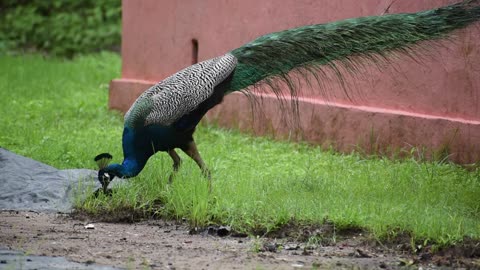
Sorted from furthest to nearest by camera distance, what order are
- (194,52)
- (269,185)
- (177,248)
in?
(194,52) → (269,185) → (177,248)

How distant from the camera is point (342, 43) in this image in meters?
7.07

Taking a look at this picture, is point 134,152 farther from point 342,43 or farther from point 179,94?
point 342,43

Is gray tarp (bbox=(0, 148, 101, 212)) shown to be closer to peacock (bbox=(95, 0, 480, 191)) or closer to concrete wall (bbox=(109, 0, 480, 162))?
peacock (bbox=(95, 0, 480, 191))

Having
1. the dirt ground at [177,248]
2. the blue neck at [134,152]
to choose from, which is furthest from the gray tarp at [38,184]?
the dirt ground at [177,248]

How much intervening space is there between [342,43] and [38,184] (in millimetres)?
2618

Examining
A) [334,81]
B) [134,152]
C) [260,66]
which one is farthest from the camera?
[334,81]

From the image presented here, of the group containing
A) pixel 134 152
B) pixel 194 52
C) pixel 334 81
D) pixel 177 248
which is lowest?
pixel 177 248

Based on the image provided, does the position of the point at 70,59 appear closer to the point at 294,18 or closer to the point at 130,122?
the point at 294,18

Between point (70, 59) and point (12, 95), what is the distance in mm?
4917

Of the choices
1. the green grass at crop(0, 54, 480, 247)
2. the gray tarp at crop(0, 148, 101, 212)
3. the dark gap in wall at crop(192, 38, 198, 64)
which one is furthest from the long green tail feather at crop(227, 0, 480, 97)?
the dark gap in wall at crop(192, 38, 198, 64)

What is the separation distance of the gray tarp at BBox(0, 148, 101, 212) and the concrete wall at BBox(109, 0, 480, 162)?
2585 millimetres

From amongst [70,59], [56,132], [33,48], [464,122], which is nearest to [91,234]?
[464,122]

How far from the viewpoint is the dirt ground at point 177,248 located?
→ 5129mm

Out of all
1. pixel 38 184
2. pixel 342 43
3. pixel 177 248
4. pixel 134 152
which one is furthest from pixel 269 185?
pixel 38 184
